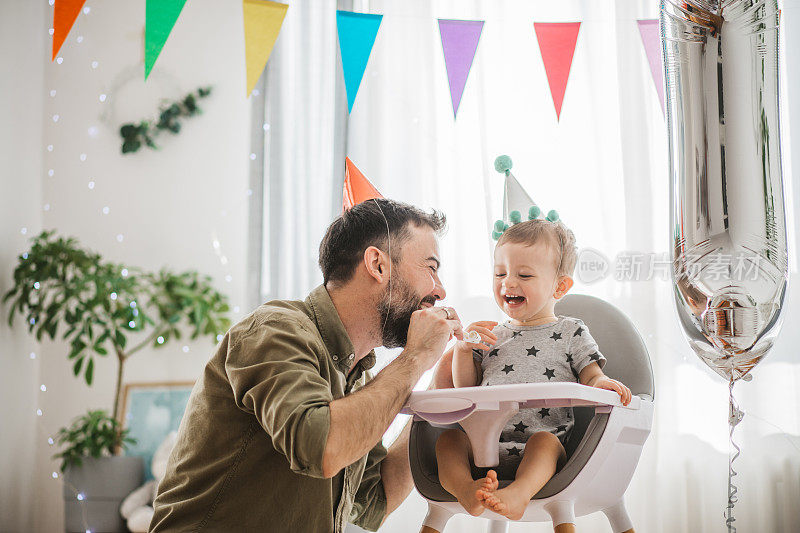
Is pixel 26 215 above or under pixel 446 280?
above

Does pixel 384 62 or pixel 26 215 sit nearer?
pixel 384 62

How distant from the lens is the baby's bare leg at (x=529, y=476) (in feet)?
3.80

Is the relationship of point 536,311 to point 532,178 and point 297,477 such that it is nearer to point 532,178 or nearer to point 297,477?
point 297,477

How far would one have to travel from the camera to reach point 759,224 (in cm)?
62

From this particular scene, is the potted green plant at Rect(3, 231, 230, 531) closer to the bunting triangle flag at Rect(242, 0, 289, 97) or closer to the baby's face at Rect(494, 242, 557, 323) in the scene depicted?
the bunting triangle flag at Rect(242, 0, 289, 97)

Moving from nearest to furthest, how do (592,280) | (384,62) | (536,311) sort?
1. (536,311)
2. (592,280)
3. (384,62)

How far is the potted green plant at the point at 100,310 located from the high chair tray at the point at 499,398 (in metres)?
1.88

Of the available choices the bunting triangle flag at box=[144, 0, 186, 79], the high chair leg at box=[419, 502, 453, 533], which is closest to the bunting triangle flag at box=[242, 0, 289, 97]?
the bunting triangle flag at box=[144, 0, 186, 79]

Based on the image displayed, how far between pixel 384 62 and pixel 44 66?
1591mm

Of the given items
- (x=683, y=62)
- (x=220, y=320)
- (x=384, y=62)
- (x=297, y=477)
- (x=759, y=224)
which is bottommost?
(x=297, y=477)

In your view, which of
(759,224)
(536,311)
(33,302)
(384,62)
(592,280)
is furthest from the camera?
(33,302)

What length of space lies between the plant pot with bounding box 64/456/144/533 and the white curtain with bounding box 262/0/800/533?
36.8 inches

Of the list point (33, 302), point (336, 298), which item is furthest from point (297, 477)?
point (33, 302)

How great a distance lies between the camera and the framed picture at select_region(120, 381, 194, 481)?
2.82 meters
